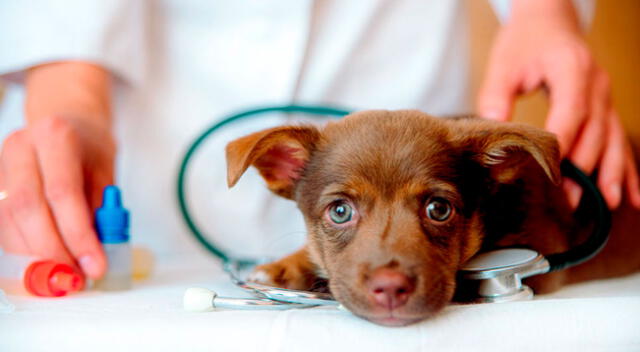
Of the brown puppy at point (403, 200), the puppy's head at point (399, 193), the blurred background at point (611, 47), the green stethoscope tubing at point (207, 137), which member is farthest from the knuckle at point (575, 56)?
the blurred background at point (611, 47)

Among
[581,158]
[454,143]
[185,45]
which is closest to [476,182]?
[454,143]

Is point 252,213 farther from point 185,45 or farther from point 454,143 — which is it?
point 454,143

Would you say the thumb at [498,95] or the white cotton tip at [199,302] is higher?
the thumb at [498,95]

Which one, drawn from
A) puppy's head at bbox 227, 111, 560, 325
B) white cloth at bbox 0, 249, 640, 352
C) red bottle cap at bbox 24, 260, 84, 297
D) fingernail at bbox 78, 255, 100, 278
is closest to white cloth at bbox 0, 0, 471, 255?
puppy's head at bbox 227, 111, 560, 325

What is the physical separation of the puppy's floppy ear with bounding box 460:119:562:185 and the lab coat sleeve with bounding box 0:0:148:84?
1.48 meters

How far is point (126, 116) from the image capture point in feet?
9.20

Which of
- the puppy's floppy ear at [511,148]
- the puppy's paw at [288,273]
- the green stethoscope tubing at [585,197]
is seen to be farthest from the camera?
the puppy's paw at [288,273]

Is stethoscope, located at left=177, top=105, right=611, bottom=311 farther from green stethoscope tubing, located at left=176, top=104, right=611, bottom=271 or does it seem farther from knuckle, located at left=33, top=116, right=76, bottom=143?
knuckle, located at left=33, top=116, right=76, bottom=143

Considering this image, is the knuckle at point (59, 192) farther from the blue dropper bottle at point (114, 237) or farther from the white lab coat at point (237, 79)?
the white lab coat at point (237, 79)

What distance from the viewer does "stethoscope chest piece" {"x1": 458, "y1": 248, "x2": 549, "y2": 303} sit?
1.59m

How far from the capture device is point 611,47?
5773mm

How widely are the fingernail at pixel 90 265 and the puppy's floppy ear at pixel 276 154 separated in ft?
1.97

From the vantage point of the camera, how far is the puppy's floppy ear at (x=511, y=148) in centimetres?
176

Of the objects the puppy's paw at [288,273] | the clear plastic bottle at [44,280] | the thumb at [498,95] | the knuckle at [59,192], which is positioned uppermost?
the thumb at [498,95]
